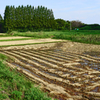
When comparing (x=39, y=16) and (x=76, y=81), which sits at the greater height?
(x=39, y=16)

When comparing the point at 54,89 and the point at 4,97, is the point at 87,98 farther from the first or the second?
the point at 4,97

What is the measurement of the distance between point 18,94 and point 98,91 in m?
1.96

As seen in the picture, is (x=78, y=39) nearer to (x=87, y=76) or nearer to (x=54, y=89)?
(x=87, y=76)

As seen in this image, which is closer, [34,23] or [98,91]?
[98,91]

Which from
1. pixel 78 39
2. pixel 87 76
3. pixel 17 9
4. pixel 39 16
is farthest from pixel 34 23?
pixel 87 76

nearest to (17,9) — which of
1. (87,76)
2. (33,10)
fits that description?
(33,10)

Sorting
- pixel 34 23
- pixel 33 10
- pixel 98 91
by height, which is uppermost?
pixel 33 10

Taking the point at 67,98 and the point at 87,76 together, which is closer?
the point at 67,98

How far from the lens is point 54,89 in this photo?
3635 mm

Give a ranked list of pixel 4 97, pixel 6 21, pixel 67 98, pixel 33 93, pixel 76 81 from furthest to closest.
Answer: pixel 6 21, pixel 76 81, pixel 67 98, pixel 33 93, pixel 4 97

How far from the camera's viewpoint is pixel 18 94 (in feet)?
9.20

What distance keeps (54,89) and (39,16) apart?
4033 cm

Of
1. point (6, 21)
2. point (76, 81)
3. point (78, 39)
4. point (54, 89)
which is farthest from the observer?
point (6, 21)

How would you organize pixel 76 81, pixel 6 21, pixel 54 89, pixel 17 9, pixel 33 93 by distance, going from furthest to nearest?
pixel 17 9 < pixel 6 21 < pixel 76 81 < pixel 54 89 < pixel 33 93
